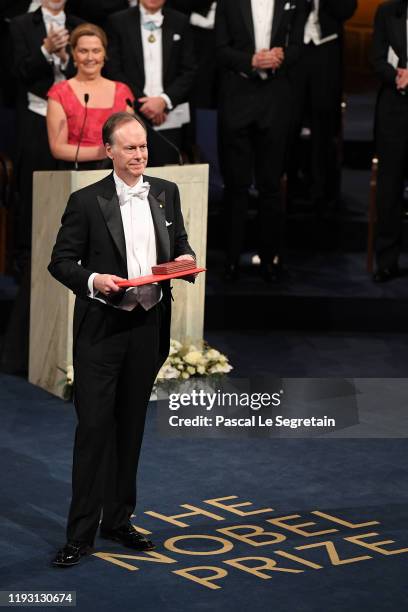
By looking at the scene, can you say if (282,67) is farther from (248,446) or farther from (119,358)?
(119,358)

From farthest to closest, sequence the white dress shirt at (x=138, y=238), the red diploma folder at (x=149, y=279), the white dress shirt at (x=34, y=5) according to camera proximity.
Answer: the white dress shirt at (x=34, y=5) < the white dress shirt at (x=138, y=238) < the red diploma folder at (x=149, y=279)

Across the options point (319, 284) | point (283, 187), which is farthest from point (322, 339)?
point (283, 187)

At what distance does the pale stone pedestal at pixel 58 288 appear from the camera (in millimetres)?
6637

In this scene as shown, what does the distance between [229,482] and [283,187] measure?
322cm

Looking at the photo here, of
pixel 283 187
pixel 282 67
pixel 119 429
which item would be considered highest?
pixel 282 67

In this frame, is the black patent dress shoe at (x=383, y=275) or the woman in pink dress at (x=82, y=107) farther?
the black patent dress shoe at (x=383, y=275)

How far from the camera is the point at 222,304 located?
8.02 metres

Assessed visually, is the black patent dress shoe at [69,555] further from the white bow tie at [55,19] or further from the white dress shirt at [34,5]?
the white dress shirt at [34,5]

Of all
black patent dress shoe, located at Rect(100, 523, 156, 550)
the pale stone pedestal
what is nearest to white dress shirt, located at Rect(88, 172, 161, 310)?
black patent dress shoe, located at Rect(100, 523, 156, 550)

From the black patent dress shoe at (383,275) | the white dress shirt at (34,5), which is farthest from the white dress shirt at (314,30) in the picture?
the white dress shirt at (34,5)

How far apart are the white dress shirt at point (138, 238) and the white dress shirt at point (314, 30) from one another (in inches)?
168

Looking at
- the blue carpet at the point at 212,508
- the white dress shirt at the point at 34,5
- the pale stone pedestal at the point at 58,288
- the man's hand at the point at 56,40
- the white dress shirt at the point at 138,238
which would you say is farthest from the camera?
the white dress shirt at the point at 34,5

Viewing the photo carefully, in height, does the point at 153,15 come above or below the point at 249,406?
above

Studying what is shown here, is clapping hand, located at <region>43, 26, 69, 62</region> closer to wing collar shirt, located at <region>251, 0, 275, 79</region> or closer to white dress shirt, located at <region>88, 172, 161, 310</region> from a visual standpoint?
wing collar shirt, located at <region>251, 0, 275, 79</region>
